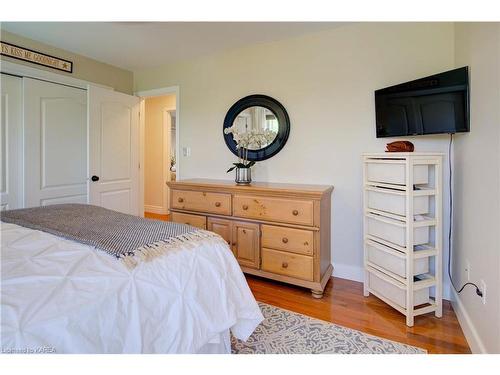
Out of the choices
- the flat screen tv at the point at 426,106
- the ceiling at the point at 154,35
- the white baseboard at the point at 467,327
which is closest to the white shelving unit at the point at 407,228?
the white baseboard at the point at 467,327

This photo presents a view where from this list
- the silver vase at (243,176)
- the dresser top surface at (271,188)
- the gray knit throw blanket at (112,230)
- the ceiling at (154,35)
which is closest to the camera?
the gray knit throw blanket at (112,230)

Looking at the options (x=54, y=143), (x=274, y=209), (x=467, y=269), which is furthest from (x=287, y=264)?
(x=54, y=143)

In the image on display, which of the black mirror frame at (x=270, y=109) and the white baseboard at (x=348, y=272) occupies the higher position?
the black mirror frame at (x=270, y=109)

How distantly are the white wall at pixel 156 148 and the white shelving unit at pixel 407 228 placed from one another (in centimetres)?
427

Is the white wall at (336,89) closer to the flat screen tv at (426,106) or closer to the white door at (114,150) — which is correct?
the flat screen tv at (426,106)

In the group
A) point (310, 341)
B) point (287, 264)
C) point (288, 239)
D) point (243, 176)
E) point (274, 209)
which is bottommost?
point (310, 341)

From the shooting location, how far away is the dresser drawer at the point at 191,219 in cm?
283

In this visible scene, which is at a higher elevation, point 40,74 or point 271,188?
point 40,74

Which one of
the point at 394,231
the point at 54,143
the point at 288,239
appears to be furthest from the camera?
the point at 54,143

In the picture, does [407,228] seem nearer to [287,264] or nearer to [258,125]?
[287,264]

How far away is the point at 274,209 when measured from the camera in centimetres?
248

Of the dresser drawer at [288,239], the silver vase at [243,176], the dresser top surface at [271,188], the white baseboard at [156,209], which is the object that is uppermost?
the silver vase at [243,176]

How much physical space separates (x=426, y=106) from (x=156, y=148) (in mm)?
4681

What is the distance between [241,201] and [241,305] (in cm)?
133
